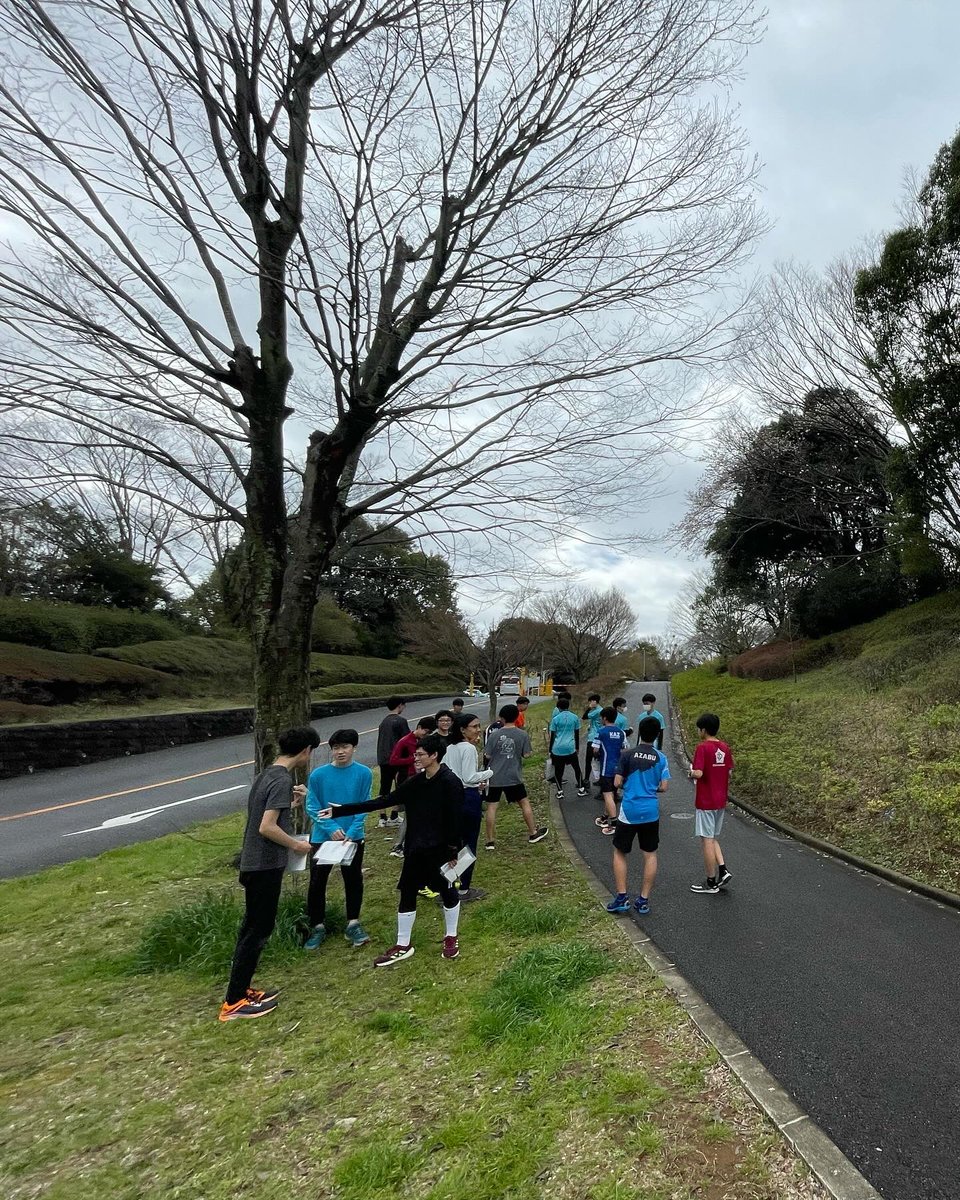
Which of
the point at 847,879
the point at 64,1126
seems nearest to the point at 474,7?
the point at 64,1126

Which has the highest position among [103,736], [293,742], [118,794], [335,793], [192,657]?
[192,657]

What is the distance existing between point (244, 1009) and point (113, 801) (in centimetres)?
855

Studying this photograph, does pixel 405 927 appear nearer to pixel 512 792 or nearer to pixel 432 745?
pixel 432 745

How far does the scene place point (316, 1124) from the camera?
2676 mm

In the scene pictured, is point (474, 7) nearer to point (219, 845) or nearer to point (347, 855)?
point (347, 855)

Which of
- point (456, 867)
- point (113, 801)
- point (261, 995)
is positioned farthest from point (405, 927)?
point (113, 801)

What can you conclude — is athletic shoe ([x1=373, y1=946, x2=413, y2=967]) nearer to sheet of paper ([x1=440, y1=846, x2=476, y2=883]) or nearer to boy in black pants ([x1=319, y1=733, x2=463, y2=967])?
boy in black pants ([x1=319, y1=733, x2=463, y2=967])

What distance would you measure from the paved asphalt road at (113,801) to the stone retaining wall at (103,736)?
306 mm

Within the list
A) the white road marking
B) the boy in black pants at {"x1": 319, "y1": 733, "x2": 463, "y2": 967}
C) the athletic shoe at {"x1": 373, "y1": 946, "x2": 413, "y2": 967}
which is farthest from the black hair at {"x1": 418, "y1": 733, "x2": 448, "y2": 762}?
the white road marking

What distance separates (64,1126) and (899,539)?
61.5 feet

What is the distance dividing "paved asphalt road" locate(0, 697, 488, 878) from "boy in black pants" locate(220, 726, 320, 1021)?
16.4 feet

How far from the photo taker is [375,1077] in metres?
2.97

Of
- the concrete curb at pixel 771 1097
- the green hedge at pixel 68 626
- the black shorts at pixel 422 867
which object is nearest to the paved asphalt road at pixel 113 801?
the black shorts at pixel 422 867

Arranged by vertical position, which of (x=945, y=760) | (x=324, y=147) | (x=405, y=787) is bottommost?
(x=945, y=760)
